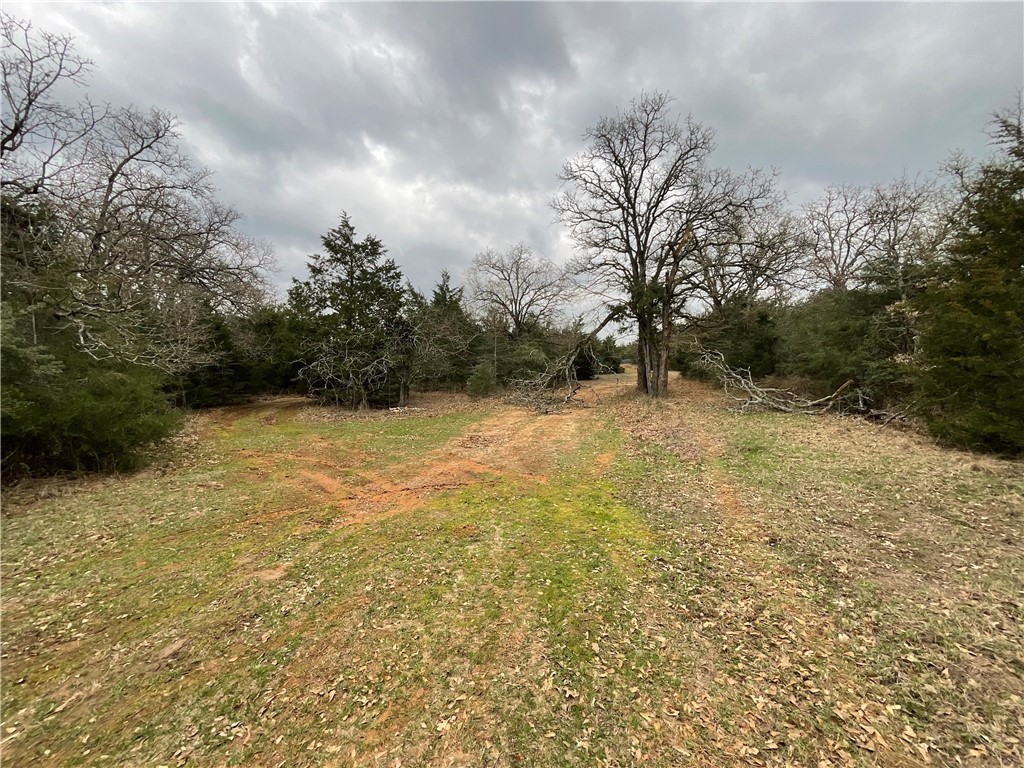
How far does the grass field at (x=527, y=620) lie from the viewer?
2527 mm

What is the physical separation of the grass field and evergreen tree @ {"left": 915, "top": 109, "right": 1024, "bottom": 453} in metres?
1.09

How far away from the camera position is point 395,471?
8.66 m

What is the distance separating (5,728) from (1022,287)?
1429cm

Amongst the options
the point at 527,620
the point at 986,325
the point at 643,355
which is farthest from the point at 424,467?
the point at 643,355

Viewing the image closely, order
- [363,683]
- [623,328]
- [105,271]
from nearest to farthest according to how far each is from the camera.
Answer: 1. [363,683]
2. [105,271]
3. [623,328]

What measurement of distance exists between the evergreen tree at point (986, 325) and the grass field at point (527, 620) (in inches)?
43.0

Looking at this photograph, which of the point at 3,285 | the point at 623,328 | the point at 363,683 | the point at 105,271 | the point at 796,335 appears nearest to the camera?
the point at 363,683

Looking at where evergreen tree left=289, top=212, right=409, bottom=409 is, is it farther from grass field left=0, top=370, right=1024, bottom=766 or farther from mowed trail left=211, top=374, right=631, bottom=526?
grass field left=0, top=370, right=1024, bottom=766

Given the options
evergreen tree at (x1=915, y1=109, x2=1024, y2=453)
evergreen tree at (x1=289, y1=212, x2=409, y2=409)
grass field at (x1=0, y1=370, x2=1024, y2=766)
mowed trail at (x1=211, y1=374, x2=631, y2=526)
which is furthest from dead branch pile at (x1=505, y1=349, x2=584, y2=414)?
evergreen tree at (x1=915, y1=109, x2=1024, y2=453)

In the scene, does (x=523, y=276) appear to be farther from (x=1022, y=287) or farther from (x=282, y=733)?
(x=282, y=733)

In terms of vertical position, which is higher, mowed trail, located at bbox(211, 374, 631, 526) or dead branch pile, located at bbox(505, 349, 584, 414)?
dead branch pile, located at bbox(505, 349, 584, 414)

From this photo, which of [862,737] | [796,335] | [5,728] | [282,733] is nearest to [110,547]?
[5,728]

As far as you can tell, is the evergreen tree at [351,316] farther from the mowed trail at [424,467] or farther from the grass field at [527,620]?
the grass field at [527,620]

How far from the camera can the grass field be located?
253 cm
